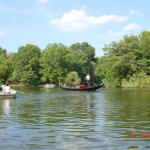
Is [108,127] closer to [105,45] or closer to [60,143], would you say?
[60,143]

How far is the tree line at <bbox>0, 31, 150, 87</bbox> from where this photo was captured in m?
59.5

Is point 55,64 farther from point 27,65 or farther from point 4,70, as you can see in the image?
point 4,70

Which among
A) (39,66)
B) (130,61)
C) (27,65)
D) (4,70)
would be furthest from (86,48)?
(130,61)

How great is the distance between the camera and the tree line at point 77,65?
59500 millimetres

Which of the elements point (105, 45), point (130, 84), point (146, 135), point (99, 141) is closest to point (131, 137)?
point (146, 135)


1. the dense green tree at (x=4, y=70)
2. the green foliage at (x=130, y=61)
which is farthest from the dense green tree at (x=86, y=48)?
the green foliage at (x=130, y=61)

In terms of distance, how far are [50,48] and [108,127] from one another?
77.6 meters

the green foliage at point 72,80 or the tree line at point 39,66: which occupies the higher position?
the tree line at point 39,66

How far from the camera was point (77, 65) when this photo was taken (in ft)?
309

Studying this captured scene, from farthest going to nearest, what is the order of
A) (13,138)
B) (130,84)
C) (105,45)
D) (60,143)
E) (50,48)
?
(50,48) → (105,45) → (130,84) → (13,138) → (60,143)

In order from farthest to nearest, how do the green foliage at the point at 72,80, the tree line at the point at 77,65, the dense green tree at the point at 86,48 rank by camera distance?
the dense green tree at the point at 86,48, the green foliage at the point at 72,80, the tree line at the point at 77,65

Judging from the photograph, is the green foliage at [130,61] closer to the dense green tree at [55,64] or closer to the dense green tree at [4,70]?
the dense green tree at [55,64]

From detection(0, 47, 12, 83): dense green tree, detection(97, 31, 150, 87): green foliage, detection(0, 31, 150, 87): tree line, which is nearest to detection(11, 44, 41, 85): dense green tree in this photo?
detection(0, 31, 150, 87): tree line

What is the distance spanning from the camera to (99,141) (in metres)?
8.20
